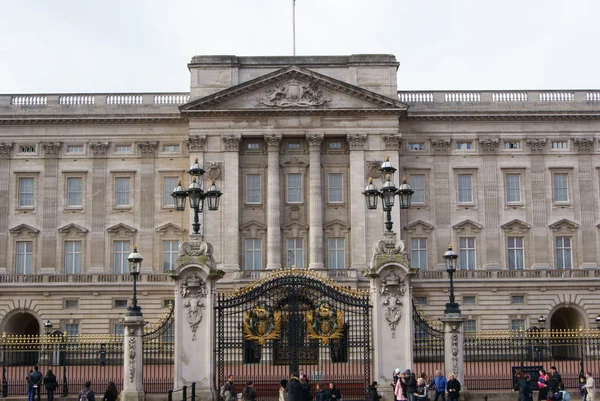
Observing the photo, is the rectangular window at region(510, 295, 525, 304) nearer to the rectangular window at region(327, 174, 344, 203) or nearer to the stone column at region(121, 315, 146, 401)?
the rectangular window at region(327, 174, 344, 203)

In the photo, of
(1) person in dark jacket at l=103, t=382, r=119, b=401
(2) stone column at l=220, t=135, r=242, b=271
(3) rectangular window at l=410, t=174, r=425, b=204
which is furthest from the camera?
(3) rectangular window at l=410, t=174, r=425, b=204

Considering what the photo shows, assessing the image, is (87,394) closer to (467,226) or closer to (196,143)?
(196,143)

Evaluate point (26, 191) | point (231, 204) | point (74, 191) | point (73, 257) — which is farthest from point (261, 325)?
point (26, 191)

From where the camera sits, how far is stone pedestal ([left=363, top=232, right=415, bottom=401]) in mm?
31031

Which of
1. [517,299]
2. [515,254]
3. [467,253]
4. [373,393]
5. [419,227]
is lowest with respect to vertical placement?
[373,393]

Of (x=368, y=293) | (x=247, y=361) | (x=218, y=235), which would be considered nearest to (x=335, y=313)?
(x=368, y=293)

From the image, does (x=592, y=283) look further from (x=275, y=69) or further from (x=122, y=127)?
(x=122, y=127)

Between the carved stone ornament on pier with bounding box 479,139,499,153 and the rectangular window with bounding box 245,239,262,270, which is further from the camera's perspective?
the carved stone ornament on pier with bounding box 479,139,499,153

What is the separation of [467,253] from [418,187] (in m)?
5.47

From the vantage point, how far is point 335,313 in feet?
105

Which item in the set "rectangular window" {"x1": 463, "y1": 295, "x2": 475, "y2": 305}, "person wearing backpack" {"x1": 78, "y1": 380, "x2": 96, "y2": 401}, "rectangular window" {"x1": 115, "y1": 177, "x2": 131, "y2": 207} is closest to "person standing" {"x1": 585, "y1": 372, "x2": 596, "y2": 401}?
"person wearing backpack" {"x1": 78, "y1": 380, "x2": 96, "y2": 401}

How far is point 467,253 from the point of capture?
201 ft

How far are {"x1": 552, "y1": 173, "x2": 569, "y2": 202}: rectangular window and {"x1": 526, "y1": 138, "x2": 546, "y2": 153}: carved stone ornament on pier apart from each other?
202 cm

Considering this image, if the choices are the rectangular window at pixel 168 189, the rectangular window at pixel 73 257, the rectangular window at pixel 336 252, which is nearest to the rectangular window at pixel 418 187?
the rectangular window at pixel 336 252
